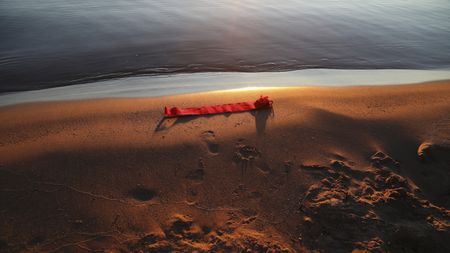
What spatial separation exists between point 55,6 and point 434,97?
1168cm

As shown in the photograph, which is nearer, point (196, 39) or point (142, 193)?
point (142, 193)

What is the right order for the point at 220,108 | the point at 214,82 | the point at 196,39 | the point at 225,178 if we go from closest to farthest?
the point at 225,178 → the point at 220,108 → the point at 214,82 → the point at 196,39

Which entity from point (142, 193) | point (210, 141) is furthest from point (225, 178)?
point (142, 193)

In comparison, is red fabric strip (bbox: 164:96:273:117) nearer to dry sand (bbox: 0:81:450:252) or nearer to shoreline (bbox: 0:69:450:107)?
dry sand (bbox: 0:81:450:252)

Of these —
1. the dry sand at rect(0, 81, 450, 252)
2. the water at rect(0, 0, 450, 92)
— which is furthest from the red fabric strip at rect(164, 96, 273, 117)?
the water at rect(0, 0, 450, 92)

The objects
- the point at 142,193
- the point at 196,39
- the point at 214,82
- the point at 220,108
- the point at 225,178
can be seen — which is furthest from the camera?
the point at 196,39

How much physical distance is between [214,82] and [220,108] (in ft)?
5.68

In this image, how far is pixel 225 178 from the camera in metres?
3.76

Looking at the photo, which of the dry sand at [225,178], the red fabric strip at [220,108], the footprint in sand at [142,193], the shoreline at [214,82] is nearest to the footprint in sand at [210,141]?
the dry sand at [225,178]

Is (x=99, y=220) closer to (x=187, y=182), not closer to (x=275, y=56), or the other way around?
(x=187, y=182)

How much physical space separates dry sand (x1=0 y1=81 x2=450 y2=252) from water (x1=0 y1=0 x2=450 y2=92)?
7.53 ft

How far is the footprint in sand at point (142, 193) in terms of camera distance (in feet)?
11.4

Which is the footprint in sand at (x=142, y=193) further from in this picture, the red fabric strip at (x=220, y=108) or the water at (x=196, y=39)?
the water at (x=196, y=39)

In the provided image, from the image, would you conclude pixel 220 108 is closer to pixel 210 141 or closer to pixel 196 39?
pixel 210 141
